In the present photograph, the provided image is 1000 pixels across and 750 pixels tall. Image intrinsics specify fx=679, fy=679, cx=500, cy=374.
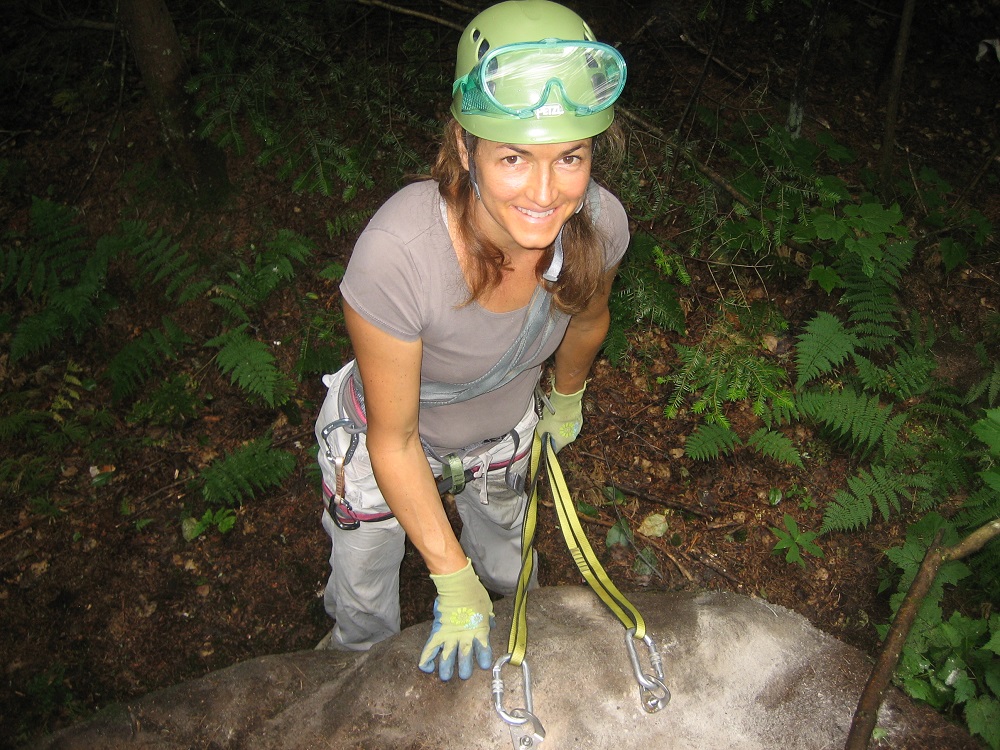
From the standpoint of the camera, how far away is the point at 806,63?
171 inches

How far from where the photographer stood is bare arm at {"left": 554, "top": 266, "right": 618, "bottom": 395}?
2695mm

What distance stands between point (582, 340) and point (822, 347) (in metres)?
1.84

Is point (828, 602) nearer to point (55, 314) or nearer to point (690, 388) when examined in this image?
point (690, 388)

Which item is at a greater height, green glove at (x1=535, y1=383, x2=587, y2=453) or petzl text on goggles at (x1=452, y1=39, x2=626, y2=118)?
petzl text on goggles at (x1=452, y1=39, x2=626, y2=118)

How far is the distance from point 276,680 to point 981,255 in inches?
199

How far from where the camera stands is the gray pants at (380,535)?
9.20 feet

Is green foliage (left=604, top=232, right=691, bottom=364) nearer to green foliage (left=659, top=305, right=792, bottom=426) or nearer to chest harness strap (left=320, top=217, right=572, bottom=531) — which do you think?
green foliage (left=659, top=305, right=792, bottom=426)

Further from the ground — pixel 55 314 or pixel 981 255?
pixel 981 255

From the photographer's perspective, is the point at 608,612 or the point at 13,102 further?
the point at 13,102

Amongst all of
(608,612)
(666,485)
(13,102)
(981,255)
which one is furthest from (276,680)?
(13,102)

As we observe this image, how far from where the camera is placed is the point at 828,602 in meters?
3.59

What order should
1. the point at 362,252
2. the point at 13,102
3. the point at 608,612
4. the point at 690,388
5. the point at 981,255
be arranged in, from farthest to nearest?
the point at 13,102
the point at 981,255
the point at 690,388
the point at 608,612
the point at 362,252

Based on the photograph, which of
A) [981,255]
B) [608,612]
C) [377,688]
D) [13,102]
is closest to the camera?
[377,688]

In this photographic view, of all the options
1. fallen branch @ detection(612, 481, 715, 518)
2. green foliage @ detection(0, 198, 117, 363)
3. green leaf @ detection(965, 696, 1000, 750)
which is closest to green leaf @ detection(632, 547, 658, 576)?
fallen branch @ detection(612, 481, 715, 518)
